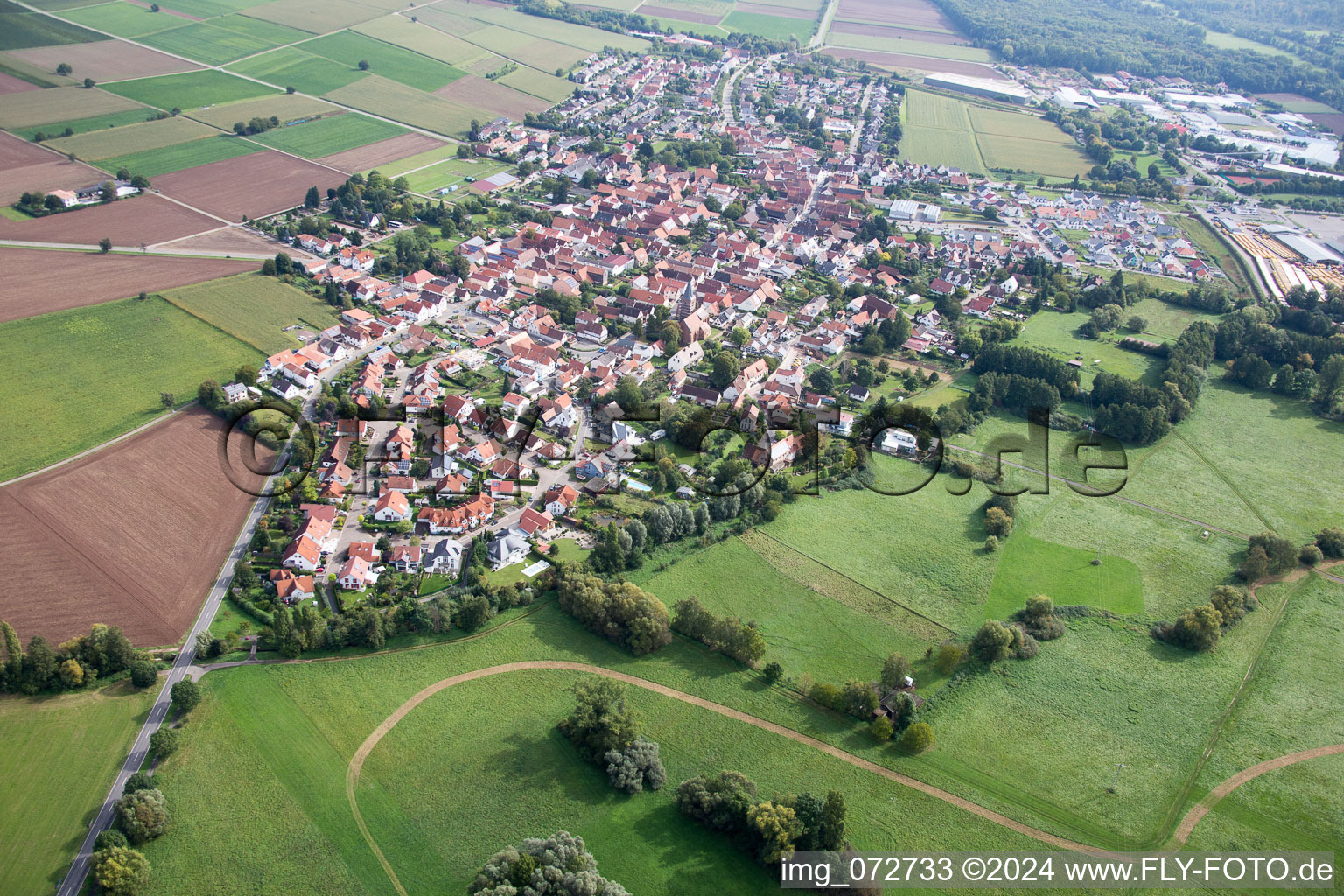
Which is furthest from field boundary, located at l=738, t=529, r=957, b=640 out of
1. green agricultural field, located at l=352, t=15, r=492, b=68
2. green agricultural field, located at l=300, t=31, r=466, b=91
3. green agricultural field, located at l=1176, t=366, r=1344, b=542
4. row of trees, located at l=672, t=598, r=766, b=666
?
green agricultural field, located at l=352, t=15, r=492, b=68

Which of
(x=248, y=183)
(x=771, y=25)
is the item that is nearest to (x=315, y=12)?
(x=248, y=183)

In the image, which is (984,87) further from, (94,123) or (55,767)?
(55,767)

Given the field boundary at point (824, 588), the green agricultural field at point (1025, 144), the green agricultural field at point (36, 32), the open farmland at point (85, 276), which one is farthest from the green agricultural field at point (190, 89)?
the green agricultural field at point (1025, 144)

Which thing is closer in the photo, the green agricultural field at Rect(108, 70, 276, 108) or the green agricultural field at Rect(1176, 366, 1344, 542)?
the green agricultural field at Rect(1176, 366, 1344, 542)

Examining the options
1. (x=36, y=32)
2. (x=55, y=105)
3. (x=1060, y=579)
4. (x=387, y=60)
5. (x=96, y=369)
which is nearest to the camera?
(x=1060, y=579)

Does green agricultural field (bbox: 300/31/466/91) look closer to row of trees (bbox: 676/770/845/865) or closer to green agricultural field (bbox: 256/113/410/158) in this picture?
green agricultural field (bbox: 256/113/410/158)

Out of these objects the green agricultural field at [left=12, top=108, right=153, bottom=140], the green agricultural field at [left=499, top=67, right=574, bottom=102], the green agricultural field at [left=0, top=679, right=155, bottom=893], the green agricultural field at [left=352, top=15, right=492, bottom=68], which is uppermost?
the green agricultural field at [left=352, top=15, right=492, bottom=68]

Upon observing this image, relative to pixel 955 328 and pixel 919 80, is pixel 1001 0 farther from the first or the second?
pixel 955 328
